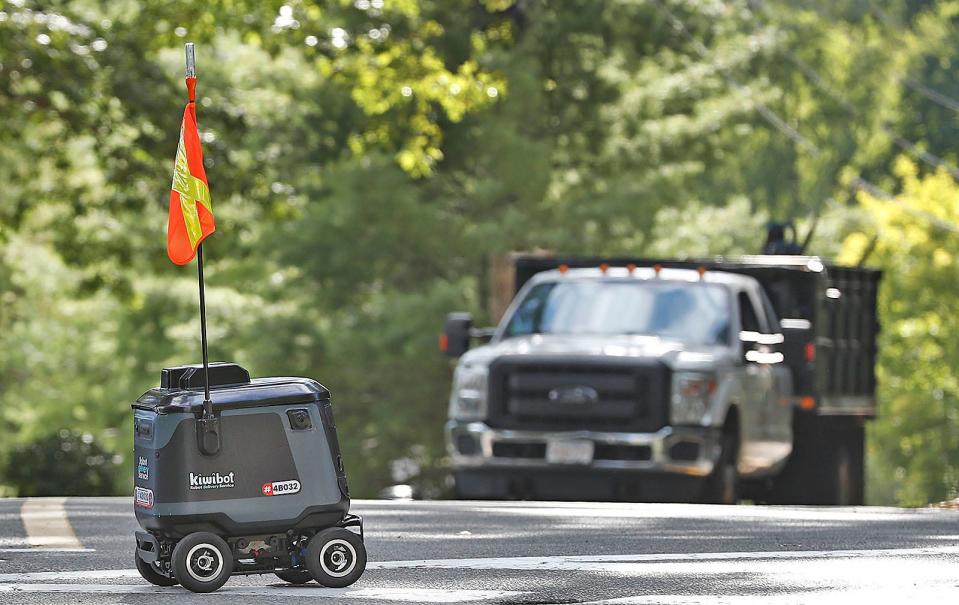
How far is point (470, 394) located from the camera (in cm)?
1828

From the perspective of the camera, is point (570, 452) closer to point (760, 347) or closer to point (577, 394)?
point (577, 394)

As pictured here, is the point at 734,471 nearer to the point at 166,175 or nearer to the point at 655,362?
the point at 655,362

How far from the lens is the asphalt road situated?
9.30 meters

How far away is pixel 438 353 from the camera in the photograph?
4056 cm

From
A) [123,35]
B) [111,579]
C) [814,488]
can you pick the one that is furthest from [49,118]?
[111,579]

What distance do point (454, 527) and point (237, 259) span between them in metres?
30.7

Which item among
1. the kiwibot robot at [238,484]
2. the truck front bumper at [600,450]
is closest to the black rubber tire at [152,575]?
the kiwibot robot at [238,484]

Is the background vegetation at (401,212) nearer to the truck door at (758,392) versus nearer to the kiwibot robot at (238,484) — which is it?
the truck door at (758,392)

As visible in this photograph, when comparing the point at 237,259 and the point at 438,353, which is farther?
the point at 237,259

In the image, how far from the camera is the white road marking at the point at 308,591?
9172mm

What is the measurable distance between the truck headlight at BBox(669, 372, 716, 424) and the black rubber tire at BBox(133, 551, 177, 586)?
842 centimetres

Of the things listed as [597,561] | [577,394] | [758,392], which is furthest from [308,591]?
[758,392]

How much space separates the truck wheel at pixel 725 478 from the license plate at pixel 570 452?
0.94m

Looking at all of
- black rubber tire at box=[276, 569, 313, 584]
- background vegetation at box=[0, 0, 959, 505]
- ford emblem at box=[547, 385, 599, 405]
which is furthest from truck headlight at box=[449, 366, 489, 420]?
background vegetation at box=[0, 0, 959, 505]
